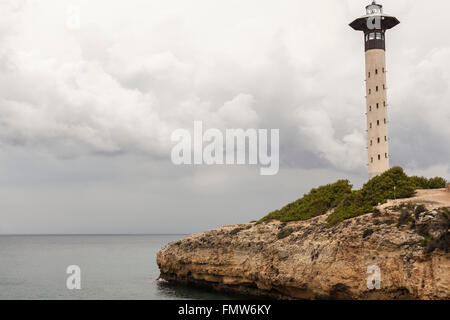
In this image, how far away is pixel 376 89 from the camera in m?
60.6

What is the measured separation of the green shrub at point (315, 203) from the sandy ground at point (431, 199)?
7.74m

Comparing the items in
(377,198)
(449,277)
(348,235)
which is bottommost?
(449,277)

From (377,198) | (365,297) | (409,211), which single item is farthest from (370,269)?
(377,198)

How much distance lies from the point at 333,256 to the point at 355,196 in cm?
759

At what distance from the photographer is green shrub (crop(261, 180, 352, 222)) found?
1720 inches

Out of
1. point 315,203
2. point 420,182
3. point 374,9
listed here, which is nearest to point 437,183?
point 420,182

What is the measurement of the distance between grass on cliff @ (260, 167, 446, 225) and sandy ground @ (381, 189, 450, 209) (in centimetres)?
108

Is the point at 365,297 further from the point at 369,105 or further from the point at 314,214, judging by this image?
the point at 369,105

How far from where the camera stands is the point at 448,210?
29531 millimetres

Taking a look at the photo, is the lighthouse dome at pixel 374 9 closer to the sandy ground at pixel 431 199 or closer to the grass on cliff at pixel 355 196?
the grass on cliff at pixel 355 196

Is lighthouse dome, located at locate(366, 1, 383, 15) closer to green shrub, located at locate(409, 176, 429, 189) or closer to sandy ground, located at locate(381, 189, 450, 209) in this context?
green shrub, located at locate(409, 176, 429, 189)

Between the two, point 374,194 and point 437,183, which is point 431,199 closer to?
point 374,194
